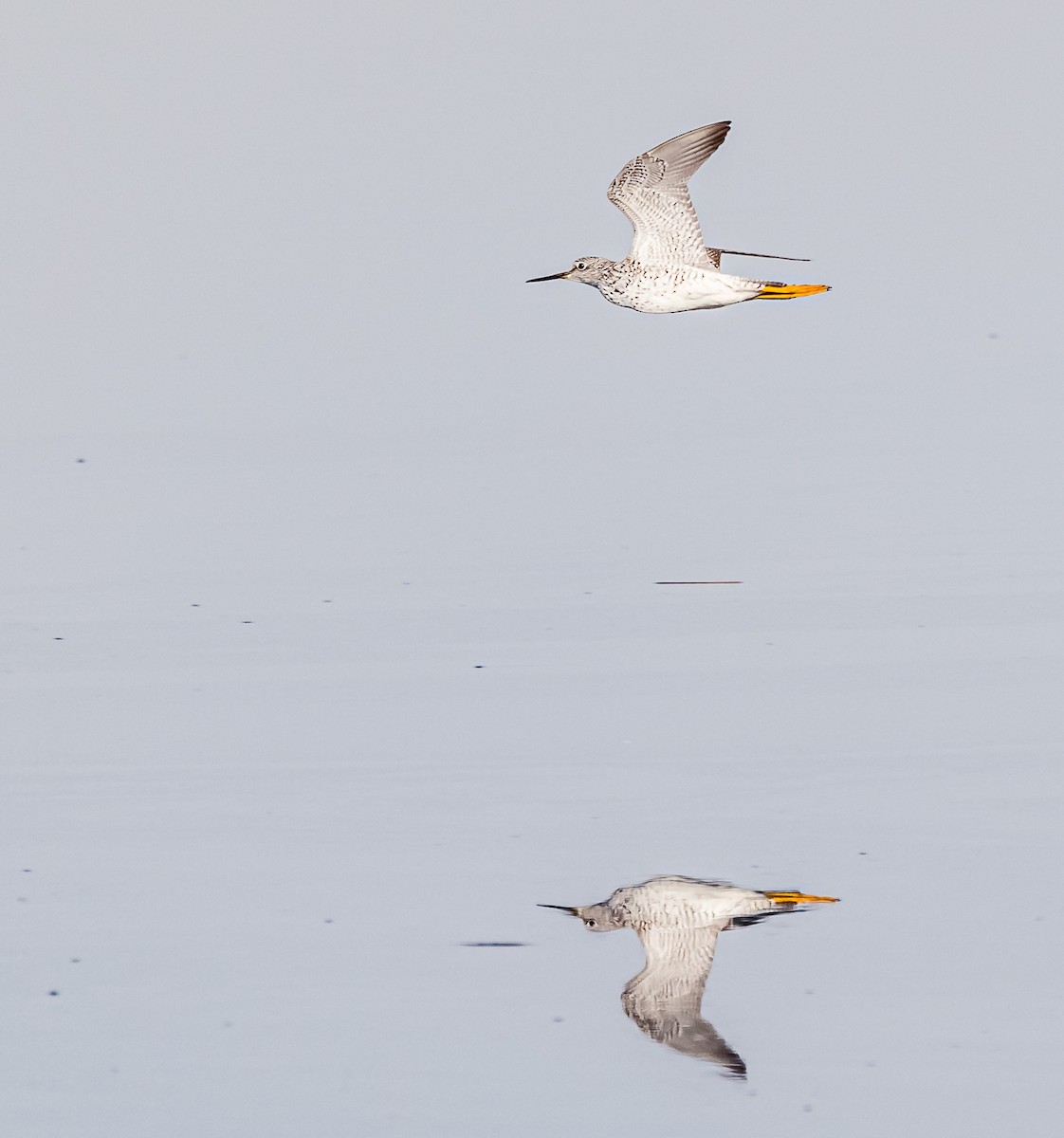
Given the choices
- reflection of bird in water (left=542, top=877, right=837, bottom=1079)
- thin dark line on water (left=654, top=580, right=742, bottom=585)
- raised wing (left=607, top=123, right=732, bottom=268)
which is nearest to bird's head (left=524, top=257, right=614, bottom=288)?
raised wing (left=607, top=123, right=732, bottom=268)

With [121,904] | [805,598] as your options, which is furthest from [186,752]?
[805,598]

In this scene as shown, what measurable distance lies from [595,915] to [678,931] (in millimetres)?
319

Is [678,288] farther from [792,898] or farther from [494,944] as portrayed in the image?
[494,944]

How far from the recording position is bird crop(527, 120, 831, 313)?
1387cm

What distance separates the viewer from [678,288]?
14.3 meters

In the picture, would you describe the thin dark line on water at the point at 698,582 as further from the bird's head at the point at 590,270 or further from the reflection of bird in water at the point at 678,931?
the reflection of bird in water at the point at 678,931

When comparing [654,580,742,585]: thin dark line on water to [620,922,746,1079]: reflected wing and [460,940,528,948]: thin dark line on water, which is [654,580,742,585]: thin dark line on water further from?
[460,940,528,948]: thin dark line on water

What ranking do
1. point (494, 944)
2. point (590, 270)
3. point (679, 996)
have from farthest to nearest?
point (590, 270), point (494, 944), point (679, 996)

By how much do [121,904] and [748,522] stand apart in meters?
5.79

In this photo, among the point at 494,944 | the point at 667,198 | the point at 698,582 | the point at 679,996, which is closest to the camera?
the point at 679,996

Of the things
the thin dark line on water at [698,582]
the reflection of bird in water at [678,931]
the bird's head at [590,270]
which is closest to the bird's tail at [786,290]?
the bird's head at [590,270]

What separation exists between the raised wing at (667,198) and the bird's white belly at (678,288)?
0.08 meters

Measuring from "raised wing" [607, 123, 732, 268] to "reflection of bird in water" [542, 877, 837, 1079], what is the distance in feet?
19.1

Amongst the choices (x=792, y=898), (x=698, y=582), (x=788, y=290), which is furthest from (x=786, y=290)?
(x=792, y=898)
